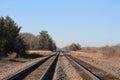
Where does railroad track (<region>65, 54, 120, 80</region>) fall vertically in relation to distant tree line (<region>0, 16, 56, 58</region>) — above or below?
below

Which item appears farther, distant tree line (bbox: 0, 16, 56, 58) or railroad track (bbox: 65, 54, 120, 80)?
distant tree line (bbox: 0, 16, 56, 58)

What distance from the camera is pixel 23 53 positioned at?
6462cm

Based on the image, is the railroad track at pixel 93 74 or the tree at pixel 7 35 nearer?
the railroad track at pixel 93 74

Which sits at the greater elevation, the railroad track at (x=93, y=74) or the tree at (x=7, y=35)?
the tree at (x=7, y=35)

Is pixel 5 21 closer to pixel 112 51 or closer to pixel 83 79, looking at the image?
pixel 112 51

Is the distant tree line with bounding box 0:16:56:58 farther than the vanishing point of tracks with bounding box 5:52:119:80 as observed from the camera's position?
Yes

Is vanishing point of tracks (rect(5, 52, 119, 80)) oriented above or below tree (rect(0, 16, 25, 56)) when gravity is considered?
below

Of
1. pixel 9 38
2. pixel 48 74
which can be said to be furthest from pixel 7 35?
pixel 48 74

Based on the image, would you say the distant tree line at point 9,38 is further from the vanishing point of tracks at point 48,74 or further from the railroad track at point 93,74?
the railroad track at point 93,74

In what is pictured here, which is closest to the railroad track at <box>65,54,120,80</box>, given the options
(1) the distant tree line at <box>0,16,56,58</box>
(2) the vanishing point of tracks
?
(2) the vanishing point of tracks

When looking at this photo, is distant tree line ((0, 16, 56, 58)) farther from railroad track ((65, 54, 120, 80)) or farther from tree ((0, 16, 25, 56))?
railroad track ((65, 54, 120, 80))

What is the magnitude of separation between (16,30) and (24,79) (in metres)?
44.2

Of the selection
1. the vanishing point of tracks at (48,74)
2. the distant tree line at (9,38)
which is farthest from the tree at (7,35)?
the vanishing point of tracks at (48,74)

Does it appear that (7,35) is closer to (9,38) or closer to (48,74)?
(9,38)
